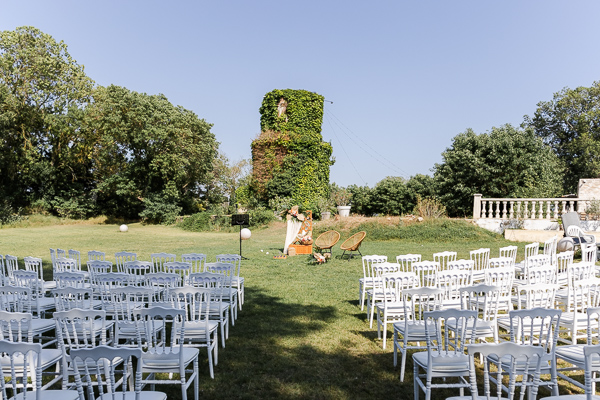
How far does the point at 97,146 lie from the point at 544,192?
30.3m

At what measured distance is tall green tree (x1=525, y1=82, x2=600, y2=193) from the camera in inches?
1362

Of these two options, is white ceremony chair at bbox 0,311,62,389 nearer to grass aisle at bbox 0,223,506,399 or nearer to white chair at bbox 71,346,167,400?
white chair at bbox 71,346,167,400

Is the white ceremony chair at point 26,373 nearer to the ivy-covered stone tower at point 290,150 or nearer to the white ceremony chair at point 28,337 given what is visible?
the white ceremony chair at point 28,337

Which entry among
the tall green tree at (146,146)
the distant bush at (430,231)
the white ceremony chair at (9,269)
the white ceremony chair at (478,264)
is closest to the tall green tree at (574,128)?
the distant bush at (430,231)

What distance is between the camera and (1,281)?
239 inches

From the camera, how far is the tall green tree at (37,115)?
2825 centimetres

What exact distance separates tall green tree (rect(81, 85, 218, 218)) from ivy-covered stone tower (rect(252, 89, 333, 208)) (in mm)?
4912

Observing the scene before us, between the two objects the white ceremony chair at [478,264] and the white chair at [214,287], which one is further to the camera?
the white ceremony chair at [478,264]

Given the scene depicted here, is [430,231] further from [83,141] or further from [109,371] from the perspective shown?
[83,141]

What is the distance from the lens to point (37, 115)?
1166 inches

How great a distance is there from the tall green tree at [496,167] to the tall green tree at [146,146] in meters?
17.0

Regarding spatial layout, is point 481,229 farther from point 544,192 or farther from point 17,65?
point 17,65

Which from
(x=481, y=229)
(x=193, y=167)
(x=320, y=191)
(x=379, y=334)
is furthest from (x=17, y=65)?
(x=379, y=334)

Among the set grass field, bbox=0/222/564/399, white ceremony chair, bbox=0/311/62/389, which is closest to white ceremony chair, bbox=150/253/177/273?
grass field, bbox=0/222/564/399
